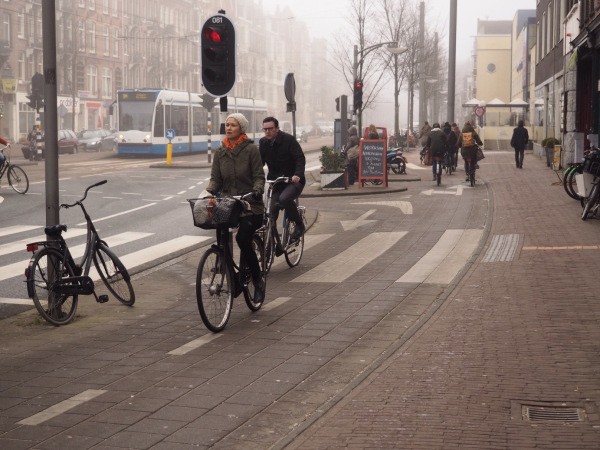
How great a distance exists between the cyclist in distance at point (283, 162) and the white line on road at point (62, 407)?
196 inches

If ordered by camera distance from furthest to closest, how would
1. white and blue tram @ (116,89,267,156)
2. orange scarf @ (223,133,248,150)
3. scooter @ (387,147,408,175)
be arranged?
white and blue tram @ (116,89,267,156), scooter @ (387,147,408,175), orange scarf @ (223,133,248,150)

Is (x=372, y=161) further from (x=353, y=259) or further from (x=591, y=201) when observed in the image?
(x=353, y=259)

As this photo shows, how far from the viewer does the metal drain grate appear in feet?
18.3

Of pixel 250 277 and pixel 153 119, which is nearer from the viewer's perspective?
pixel 250 277

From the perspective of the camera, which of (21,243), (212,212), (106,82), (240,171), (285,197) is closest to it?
(212,212)

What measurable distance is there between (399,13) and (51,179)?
50.8 metres

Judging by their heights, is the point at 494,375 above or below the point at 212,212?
below

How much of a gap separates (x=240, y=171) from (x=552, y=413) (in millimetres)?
4224

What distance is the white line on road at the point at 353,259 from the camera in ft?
37.0

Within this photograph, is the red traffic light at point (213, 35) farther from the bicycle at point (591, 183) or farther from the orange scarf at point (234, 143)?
the bicycle at point (591, 183)

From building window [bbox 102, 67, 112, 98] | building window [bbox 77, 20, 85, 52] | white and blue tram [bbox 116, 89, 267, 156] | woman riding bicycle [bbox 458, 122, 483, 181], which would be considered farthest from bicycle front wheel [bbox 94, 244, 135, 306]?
building window [bbox 102, 67, 112, 98]

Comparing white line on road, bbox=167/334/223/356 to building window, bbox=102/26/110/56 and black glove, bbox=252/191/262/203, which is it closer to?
black glove, bbox=252/191/262/203

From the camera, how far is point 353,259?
41.6 feet

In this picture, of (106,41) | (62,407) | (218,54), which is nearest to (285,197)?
(218,54)
